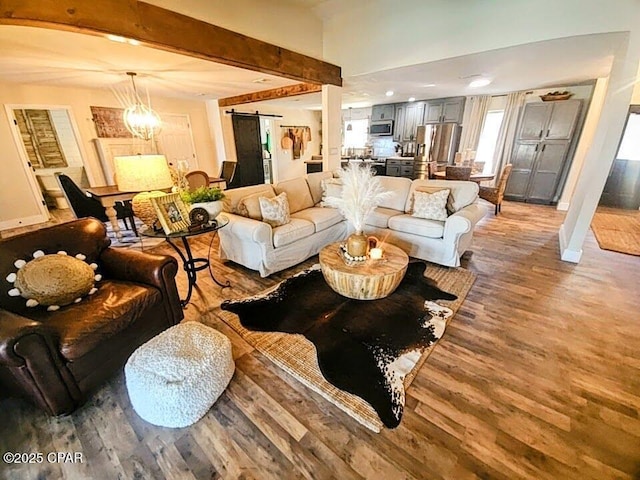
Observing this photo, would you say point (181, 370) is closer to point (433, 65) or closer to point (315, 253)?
point (315, 253)

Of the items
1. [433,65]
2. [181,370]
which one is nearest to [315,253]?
[181,370]

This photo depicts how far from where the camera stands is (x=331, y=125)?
4559 millimetres

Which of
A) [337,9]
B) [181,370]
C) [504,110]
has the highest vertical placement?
[337,9]

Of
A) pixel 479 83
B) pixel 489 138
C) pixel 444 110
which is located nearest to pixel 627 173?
pixel 489 138

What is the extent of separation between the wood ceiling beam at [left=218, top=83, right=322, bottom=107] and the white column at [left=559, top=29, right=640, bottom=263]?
3584mm

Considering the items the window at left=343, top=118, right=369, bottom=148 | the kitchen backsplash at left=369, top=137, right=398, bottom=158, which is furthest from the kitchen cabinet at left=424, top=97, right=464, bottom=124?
the window at left=343, top=118, right=369, bottom=148

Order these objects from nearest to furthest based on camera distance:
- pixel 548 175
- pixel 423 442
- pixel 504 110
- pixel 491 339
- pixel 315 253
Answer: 1. pixel 423 442
2. pixel 491 339
3. pixel 315 253
4. pixel 548 175
5. pixel 504 110

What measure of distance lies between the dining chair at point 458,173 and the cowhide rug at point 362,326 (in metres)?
2.53

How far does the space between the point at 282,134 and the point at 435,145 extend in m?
4.37

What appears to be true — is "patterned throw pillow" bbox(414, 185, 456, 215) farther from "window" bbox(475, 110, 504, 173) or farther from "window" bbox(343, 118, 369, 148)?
"window" bbox(343, 118, 369, 148)

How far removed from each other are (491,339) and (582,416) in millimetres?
591

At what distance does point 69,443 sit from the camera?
1.32 meters

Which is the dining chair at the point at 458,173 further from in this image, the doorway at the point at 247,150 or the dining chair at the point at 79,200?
the doorway at the point at 247,150

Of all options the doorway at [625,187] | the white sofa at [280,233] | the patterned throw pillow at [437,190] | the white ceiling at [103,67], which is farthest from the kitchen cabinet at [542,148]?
the white ceiling at [103,67]
